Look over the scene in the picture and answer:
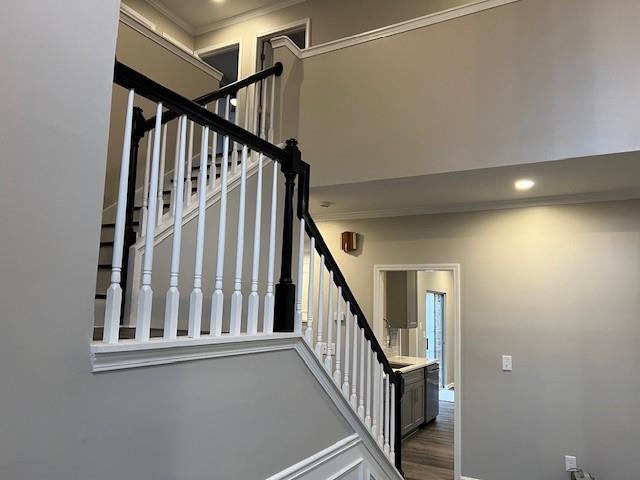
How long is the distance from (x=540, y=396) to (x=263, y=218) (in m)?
2.92

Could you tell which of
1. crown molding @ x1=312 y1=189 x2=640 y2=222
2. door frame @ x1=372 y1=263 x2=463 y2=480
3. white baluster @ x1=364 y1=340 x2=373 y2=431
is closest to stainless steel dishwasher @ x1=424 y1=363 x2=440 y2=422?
door frame @ x1=372 y1=263 x2=463 y2=480

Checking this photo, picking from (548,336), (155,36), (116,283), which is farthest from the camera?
(548,336)

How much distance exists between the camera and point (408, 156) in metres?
3.77

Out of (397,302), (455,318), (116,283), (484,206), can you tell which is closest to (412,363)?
(397,302)

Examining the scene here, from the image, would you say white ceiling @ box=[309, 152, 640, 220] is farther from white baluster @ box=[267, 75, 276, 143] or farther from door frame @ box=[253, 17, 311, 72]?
door frame @ box=[253, 17, 311, 72]

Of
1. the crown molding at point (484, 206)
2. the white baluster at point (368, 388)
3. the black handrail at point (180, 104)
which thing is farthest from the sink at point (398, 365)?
the black handrail at point (180, 104)

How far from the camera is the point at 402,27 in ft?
A: 12.7

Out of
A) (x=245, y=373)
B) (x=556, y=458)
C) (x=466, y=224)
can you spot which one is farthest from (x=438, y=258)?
(x=245, y=373)

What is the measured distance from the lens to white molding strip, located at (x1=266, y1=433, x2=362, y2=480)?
6.93 ft

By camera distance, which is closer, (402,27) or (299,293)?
(299,293)

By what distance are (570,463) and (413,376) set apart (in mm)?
2457

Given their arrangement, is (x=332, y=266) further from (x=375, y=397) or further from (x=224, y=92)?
(x=224, y=92)

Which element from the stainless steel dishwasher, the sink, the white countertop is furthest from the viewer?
the stainless steel dishwasher

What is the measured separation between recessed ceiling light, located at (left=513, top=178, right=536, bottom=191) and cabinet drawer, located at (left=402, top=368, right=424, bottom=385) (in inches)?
119
